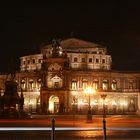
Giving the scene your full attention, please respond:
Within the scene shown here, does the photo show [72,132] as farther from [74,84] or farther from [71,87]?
[74,84]

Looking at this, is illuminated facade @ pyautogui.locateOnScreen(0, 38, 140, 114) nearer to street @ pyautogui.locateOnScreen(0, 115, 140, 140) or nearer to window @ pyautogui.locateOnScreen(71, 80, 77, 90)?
window @ pyautogui.locateOnScreen(71, 80, 77, 90)

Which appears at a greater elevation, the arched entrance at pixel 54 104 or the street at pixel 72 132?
the arched entrance at pixel 54 104

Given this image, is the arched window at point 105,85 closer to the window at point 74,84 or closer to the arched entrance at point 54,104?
the window at point 74,84

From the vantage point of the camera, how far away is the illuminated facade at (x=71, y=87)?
10800 cm

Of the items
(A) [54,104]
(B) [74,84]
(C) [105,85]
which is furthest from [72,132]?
(C) [105,85]

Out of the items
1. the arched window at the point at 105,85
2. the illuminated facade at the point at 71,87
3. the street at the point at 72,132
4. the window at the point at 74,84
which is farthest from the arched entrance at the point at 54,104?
the street at the point at 72,132

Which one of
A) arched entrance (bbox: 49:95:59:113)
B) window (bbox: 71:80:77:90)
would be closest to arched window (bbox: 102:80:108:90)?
window (bbox: 71:80:77:90)

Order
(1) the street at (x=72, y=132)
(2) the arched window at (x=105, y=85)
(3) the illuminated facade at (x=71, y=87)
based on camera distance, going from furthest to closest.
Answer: (2) the arched window at (x=105, y=85) → (3) the illuminated facade at (x=71, y=87) → (1) the street at (x=72, y=132)

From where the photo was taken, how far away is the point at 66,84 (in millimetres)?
107750

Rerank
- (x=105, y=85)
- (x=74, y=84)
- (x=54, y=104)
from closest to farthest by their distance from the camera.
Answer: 1. (x=54, y=104)
2. (x=74, y=84)
3. (x=105, y=85)

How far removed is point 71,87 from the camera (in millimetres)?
110688

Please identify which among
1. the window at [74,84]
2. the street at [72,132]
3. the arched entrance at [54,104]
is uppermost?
the window at [74,84]

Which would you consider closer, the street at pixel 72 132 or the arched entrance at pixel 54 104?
the street at pixel 72 132

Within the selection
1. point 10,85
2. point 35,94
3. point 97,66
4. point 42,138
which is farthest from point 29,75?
point 42,138
